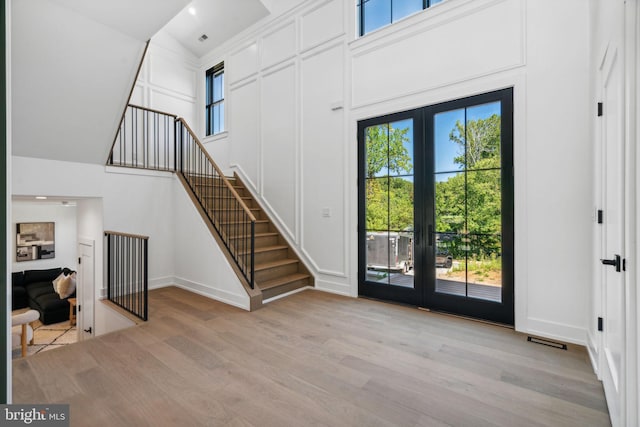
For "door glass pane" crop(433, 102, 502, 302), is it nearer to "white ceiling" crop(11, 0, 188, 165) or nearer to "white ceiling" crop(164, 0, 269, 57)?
"white ceiling" crop(11, 0, 188, 165)

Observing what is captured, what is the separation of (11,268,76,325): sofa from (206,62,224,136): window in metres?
5.18

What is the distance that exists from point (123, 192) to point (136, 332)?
2476 mm

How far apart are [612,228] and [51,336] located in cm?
909

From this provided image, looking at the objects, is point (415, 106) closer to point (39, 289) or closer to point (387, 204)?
point (387, 204)

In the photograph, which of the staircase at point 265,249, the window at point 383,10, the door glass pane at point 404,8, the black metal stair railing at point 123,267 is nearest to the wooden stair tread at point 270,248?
the staircase at point 265,249

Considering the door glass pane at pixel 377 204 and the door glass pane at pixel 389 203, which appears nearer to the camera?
the door glass pane at pixel 389 203

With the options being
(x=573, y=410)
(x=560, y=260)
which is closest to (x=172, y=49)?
(x=560, y=260)

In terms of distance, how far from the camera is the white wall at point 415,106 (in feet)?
9.08

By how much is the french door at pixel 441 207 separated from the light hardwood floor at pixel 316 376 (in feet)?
1.42

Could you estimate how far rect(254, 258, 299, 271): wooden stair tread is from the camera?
4227 mm

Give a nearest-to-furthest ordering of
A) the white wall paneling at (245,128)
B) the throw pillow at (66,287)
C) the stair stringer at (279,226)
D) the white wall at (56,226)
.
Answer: the stair stringer at (279,226)
the white wall paneling at (245,128)
the throw pillow at (66,287)
the white wall at (56,226)

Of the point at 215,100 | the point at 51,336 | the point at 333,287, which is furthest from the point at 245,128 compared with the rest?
the point at 51,336

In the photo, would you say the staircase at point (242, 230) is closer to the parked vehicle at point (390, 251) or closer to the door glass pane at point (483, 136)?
the parked vehicle at point (390, 251)

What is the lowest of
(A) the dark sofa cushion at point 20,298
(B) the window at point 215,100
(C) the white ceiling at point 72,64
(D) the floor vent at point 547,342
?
(A) the dark sofa cushion at point 20,298
